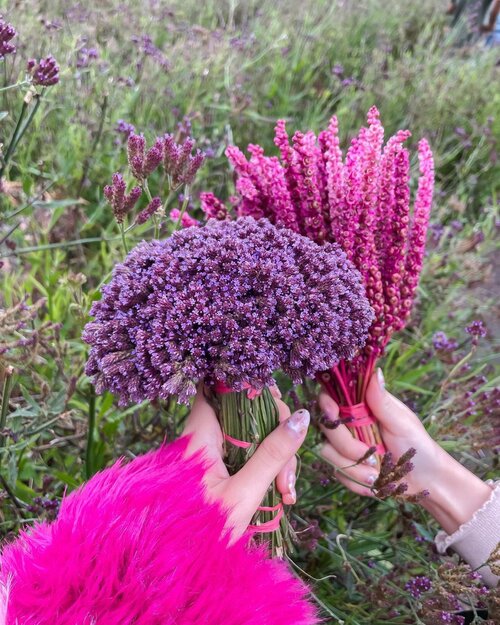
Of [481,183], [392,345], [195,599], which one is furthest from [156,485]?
[481,183]

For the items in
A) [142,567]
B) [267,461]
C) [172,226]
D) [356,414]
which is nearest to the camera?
[142,567]

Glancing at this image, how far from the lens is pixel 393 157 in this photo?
3.19 ft

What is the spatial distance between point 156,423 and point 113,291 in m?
0.60

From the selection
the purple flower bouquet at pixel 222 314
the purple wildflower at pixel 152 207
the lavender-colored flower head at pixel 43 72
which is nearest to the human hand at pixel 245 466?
the purple flower bouquet at pixel 222 314

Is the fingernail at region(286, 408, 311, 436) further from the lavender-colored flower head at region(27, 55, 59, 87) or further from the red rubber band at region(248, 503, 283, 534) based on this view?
the lavender-colored flower head at region(27, 55, 59, 87)

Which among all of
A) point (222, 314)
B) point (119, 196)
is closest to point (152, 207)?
point (119, 196)

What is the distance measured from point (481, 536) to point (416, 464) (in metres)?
0.19

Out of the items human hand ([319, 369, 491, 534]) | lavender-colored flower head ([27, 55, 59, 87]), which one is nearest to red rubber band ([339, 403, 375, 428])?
human hand ([319, 369, 491, 534])

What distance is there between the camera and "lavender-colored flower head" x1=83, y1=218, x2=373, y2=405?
0.76 metres

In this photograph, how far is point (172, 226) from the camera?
1.88 meters

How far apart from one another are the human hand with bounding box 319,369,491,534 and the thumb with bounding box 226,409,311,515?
25 cm

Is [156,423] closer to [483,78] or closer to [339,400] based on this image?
[339,400]

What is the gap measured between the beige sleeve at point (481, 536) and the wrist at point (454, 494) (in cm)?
2

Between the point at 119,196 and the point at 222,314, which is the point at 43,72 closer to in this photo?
the point at 119,196
